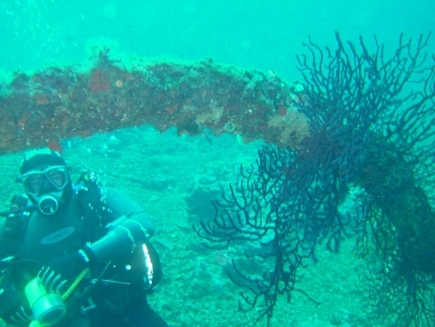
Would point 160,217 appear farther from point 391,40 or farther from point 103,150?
point 391,40

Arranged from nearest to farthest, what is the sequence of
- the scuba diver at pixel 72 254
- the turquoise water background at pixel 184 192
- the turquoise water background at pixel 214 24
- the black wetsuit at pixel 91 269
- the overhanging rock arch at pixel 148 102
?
1. the scuba diver at pixel 72 254
2. the black wetsuit at pixel 91 269
3. the overhanging rock arch at pixel 148 102
4. the turquoise water background at pixel 184 192
5. the turquoise water background at pixel 214 24

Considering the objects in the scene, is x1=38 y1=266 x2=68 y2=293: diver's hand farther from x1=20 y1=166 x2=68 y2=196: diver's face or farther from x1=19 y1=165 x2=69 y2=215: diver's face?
x1=20 y1=166 x2=68 y2=196: diver's face

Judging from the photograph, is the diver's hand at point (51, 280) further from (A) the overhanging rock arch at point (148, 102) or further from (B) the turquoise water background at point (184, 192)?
(B) the turquoise water background at point (184, 192)

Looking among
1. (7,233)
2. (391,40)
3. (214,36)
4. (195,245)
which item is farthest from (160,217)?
(214,36)

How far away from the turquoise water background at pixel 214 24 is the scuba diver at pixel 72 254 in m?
58.2

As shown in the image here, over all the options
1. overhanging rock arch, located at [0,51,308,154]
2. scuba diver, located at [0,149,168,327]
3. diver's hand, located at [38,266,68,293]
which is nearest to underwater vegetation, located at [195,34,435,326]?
overhanging rock arch, located at [0,51,308,154]

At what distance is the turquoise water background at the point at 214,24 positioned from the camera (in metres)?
61.8

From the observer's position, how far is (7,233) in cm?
→ 447

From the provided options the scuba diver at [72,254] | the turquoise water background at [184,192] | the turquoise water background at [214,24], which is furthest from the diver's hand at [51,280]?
the turquoise water background at [214,24]

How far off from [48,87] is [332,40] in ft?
248

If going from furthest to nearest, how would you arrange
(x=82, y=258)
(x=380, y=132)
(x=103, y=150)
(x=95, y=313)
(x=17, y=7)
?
1. (x=17, y=7)
2. (x=103, y=150)
3. (x=380, y=132)
4. (x=95, y=313)
5. (x=82, y=258)

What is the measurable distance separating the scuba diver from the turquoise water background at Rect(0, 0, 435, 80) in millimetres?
58206

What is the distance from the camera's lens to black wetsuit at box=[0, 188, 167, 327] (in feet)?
13.3

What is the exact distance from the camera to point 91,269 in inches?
163
